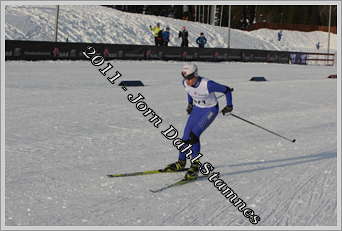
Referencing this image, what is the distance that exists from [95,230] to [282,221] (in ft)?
6.17

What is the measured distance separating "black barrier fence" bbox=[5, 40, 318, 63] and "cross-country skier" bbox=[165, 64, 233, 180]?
16622 millimetres

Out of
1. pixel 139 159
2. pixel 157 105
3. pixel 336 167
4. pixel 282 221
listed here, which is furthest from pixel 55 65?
pixel 282 221

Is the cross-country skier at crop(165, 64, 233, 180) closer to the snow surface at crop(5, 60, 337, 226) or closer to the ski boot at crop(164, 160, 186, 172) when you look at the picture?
the ski boot at crop(164, 160, 186, 172)

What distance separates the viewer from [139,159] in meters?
6.88

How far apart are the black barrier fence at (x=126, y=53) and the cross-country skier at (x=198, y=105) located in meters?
16.6

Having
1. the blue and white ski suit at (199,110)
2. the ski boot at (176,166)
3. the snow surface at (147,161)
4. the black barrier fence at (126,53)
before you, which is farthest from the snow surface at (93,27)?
the blue and white ski suit at (199,110)

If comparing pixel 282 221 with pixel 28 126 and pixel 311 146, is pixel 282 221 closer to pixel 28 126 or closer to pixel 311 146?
pixel 311 146

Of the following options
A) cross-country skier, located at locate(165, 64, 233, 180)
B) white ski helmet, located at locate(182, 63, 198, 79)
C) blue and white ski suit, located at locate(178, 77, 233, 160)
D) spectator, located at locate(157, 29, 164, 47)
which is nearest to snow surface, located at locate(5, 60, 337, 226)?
cross-country skier, located at locate(165, 64, 233, 180)

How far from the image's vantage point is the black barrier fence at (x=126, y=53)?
21.4 meters

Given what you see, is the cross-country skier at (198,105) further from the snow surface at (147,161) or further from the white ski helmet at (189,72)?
the snow surface at (147,161)

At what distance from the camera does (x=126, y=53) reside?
25.6 m

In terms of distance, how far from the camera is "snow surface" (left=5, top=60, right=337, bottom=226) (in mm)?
4781

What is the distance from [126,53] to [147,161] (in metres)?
19.4

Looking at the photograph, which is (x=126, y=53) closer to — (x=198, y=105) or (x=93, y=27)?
(x=93, y=27)
